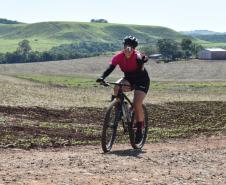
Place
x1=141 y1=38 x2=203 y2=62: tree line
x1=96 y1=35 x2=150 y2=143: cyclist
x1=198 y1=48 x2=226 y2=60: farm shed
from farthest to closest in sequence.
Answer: x1=141 y1=38 x2=203 y2=62: tree line < x1=198 y1=48 x2=226 y2=60: farm shed < x1=96 y1=35 x2=150 y2=143: cyclist

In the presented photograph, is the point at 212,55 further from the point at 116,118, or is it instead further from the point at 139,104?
the point at 116,118

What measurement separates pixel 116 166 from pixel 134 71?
115 inches

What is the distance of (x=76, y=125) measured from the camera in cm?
2011

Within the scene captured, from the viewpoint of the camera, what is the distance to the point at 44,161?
414 inches

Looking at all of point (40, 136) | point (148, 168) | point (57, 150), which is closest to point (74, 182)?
point (148, 168)

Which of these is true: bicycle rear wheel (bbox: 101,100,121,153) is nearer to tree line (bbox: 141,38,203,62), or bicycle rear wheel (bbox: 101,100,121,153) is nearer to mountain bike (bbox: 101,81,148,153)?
mountain bike (bbox: 101,81,148,153)

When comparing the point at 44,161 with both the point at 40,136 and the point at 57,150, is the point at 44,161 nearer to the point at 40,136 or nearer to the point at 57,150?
the point at 57,150

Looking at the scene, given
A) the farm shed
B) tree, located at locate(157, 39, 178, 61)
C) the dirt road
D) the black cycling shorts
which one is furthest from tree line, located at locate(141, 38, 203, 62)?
the dirt road

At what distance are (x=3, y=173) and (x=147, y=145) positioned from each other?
567cm

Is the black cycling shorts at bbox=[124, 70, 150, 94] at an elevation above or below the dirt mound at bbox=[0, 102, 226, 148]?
above

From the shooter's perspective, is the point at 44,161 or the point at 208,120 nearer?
the point at 44,161

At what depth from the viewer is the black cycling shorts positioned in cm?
1238

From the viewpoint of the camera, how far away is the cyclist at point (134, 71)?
12031mm

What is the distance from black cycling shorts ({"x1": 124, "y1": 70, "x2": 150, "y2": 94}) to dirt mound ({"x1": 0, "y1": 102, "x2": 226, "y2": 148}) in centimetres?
278
